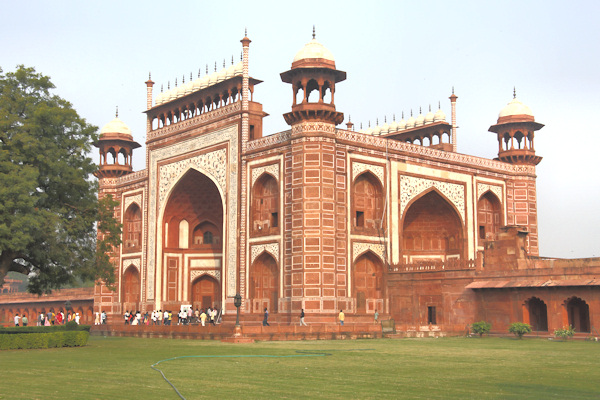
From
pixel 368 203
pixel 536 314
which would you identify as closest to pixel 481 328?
pixel 536 314

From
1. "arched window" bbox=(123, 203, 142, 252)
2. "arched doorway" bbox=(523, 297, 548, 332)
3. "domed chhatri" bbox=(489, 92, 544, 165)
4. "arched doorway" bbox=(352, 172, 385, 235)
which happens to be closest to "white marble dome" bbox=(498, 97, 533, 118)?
"domed chhatri" bbox=(489, 92, 544, 165)

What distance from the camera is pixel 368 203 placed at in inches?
1266

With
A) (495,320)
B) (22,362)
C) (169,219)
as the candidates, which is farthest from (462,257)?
(22,362)

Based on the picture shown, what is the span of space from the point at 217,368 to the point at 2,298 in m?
56.0

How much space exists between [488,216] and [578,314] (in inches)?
487

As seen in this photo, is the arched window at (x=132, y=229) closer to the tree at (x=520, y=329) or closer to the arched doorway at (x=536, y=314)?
the arched doorway at (x=536, y=314)

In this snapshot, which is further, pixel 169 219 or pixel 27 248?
pixel 169 219

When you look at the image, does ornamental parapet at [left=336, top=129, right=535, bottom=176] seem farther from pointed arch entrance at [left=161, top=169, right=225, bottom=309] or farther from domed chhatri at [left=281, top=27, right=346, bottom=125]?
pointed arch entrance at [left=161, top=169, right=225, bottom=309]

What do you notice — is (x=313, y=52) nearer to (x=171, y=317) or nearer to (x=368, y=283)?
(x=368, y=283)

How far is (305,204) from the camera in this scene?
28.9 metres

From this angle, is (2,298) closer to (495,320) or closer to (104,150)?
(104,150)

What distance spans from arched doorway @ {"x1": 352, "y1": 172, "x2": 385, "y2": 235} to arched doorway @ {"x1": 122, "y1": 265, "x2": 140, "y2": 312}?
1468 centimetres

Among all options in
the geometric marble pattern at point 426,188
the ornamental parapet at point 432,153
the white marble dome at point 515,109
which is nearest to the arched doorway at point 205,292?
the geometric marble pattern at point 426,188

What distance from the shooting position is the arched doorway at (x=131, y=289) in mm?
40969
